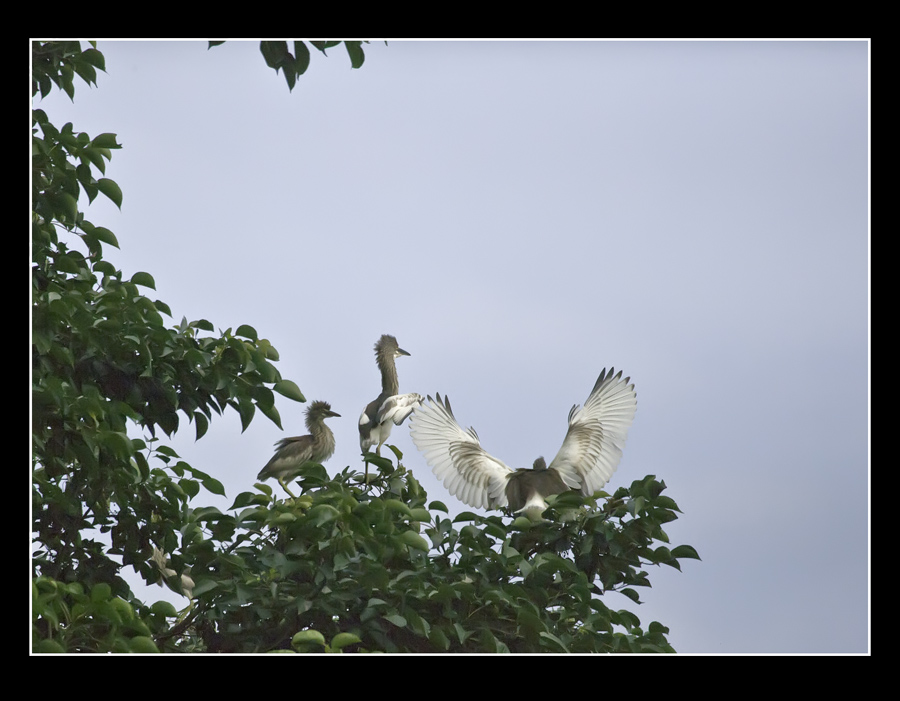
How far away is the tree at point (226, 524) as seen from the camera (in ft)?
9.48

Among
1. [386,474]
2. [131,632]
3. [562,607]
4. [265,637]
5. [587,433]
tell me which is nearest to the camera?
[131,632]

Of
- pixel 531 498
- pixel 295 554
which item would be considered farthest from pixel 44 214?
pixel 531 498

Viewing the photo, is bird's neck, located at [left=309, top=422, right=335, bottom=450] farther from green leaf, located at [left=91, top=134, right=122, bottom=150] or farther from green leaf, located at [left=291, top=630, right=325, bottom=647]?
green leaf, located at [left=291, top=630, right=325, bottom=647]

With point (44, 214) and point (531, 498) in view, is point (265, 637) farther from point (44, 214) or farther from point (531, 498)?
point (44, 214)

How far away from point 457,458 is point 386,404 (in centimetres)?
68

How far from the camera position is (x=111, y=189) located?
3.25 meters

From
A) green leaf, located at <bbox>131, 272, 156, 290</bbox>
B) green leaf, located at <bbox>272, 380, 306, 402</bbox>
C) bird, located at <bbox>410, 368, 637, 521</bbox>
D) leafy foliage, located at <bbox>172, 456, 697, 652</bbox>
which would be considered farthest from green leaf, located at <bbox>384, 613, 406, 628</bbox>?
green leaf, located at <bbox>131, 272, 156, 290</bbox>

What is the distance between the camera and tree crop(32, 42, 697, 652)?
9.48 ft

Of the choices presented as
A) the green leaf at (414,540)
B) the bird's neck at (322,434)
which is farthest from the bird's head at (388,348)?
the green leaf at (414,540)

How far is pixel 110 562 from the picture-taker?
320 centimetres

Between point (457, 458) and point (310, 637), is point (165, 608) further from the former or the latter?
point (457, 458)

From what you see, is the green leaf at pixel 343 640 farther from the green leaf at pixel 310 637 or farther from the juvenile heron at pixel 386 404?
the juvenile heron at pixel 386 404

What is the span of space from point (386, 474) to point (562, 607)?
30.1 inches

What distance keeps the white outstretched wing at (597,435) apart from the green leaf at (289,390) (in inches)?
40.0
